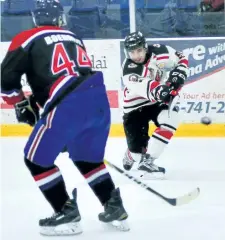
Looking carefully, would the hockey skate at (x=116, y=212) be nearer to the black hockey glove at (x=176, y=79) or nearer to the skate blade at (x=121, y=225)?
the skate blade at (x=121, y=225)

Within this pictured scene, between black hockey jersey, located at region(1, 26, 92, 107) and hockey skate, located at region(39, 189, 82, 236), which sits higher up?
black hockey jersey, located at region(1, 26, 92, 107)

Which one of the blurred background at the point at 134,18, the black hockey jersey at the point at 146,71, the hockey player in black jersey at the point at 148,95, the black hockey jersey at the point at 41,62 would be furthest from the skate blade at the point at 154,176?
the blurred background at the point at 134,18

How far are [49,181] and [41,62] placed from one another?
17.9 inches

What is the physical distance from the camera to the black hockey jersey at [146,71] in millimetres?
3320

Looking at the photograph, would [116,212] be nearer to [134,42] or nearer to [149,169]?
[149,169]

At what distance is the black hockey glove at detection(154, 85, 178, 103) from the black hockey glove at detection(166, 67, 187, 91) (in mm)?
100

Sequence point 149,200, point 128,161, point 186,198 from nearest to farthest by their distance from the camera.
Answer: point 186,198 → point 149,200 → point 128,161

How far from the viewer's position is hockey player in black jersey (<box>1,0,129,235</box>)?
7.66 ft

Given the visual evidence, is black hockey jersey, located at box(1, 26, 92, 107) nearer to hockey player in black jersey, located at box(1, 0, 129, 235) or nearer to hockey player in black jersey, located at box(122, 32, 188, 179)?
hockey player in black jersey, located at box(1, 0, 129, 235)

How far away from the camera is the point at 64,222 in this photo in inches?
97.4

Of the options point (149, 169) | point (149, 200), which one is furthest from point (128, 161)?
point (149, 200)

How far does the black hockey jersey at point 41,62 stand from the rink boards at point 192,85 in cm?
220

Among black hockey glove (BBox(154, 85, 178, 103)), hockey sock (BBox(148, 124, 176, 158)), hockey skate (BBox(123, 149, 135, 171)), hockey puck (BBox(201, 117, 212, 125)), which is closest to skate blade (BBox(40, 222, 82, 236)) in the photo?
Answer: black hockey glove (BBox(154, 85, 178, 103))

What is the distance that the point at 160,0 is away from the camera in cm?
499
